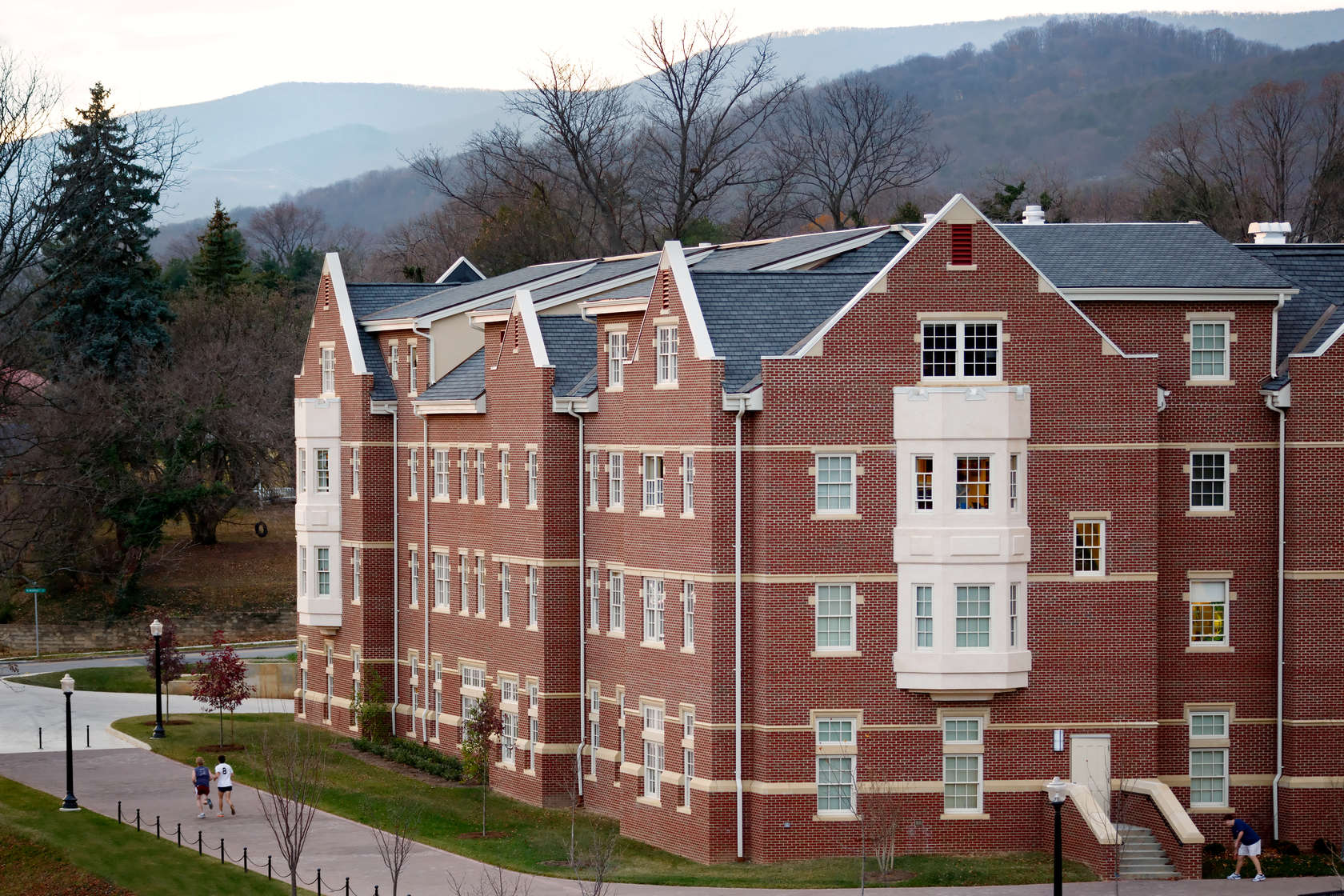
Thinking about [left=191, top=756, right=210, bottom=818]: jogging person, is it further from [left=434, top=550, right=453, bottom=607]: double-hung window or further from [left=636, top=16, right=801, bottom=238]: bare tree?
[left=636, top=16, right=801, bottom=238]: bare tree

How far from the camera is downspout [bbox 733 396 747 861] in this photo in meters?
38.7

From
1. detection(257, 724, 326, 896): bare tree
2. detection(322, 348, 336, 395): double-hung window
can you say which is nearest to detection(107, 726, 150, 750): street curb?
detection(257, 724, 326, 896): bare tree

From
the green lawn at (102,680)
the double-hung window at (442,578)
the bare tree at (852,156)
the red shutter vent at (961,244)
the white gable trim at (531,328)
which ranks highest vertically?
the bare tree at (852,156)

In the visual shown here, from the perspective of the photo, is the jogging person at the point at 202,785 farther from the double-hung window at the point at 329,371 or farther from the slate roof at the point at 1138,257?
the slate roof at the point at 1138,257

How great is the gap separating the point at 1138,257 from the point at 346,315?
1002 inches

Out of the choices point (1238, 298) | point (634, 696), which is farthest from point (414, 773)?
point (1238, 298)

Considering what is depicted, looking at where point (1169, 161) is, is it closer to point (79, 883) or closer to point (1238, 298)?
point (1238, 298)

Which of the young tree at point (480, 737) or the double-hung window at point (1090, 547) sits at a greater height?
the double-hung window at point (1090, 547)

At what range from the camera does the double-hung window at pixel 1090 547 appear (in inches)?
1544

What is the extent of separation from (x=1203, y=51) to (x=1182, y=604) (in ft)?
502

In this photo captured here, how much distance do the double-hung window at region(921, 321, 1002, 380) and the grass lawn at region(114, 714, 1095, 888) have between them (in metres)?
10.0

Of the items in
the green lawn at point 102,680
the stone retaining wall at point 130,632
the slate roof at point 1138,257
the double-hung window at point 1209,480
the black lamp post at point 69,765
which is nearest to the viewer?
the slate roof at point 1138,257

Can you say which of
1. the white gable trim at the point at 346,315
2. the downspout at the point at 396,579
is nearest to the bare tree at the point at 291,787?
the downspout at the point at 396,579

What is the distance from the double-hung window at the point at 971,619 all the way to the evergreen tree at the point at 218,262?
7540cm
